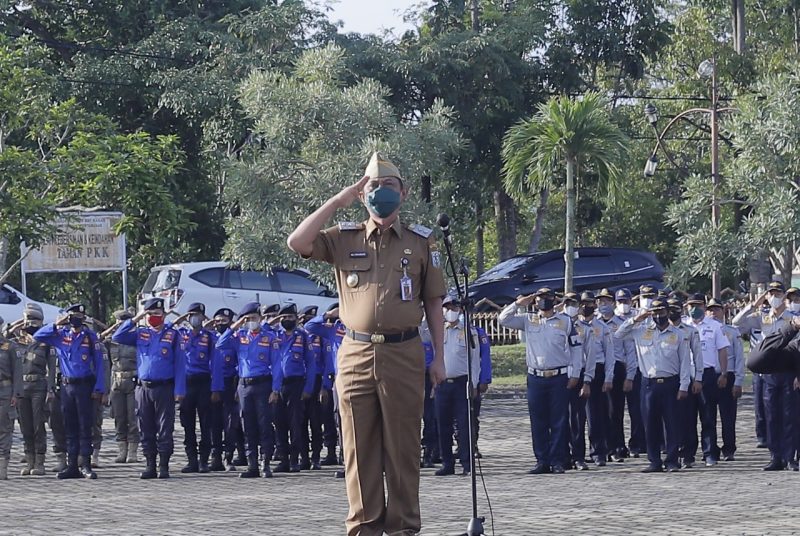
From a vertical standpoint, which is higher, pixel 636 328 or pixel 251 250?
pixel 251 250

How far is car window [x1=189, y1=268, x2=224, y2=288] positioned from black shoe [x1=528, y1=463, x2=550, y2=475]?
12.9m

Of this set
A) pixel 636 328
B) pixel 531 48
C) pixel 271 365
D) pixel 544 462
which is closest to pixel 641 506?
pixel 544 462

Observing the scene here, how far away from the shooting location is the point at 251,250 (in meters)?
25.4

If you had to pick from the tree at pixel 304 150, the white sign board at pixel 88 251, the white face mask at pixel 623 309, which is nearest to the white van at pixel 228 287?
the tree at pixel 304 150

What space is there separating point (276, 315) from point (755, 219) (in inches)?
480

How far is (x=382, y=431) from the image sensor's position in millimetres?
8219

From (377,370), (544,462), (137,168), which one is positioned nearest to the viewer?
(377,370)

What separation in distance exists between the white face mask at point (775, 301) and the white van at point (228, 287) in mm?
11605

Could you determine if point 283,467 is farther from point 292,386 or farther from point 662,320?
point 662,320

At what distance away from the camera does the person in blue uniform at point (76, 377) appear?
51.4 ft

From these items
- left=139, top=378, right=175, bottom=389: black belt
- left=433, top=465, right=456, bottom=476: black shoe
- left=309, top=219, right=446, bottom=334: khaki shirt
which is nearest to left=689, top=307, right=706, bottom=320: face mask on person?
left=433, top=465, right=456, bottom=476: black shoe

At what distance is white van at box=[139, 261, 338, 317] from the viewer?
26.6 m

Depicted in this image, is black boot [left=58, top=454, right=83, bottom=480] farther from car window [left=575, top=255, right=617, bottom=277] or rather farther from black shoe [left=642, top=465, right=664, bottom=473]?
car window [left=575, top=255, right=617, bottom=277]

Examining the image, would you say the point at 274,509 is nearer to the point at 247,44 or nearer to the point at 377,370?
the point at 377,370
